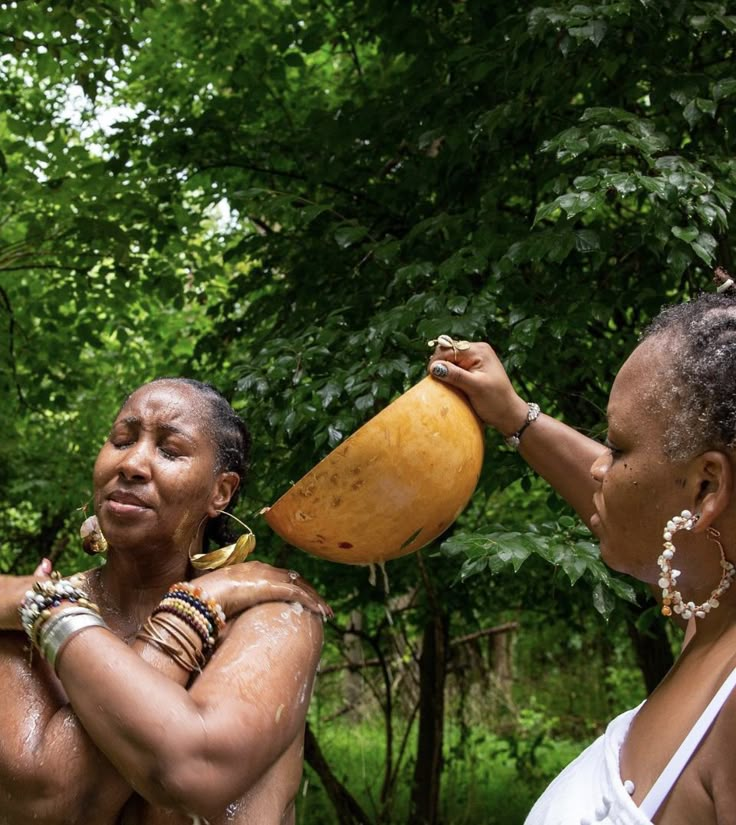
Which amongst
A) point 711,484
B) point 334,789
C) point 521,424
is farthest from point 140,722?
point 334,789

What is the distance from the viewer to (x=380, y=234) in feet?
13.8

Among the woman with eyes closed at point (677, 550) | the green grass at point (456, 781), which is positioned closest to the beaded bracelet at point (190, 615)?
the woman with eyes closed at point (677, 550)

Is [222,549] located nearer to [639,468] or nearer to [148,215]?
[639,468]

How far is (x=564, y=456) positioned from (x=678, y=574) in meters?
0.71

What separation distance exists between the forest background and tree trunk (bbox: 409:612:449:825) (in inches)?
0.7

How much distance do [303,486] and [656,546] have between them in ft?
2.22

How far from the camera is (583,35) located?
9.69 ft

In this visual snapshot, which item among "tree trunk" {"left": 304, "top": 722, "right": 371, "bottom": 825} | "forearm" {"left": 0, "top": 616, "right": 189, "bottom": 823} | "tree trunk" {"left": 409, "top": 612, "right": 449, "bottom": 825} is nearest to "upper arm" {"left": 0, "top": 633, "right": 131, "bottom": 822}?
"forearm" {"left": 0, "top": 616, "right": 189, "bottom": 823}

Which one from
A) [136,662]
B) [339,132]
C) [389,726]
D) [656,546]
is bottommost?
[389,726]

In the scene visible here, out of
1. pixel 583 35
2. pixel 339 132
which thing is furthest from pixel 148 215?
pixel 583 35

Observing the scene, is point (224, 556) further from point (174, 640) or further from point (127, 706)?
point (127, 706)

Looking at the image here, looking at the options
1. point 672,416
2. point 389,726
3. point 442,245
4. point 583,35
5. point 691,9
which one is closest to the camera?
point 672,416

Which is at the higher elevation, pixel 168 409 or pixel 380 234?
pixel 380 234

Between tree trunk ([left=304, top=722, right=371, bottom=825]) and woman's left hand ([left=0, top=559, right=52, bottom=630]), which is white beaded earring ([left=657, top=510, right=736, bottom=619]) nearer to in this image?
woman's left hand ([left=0, top=559, right=52, bottom=630])
